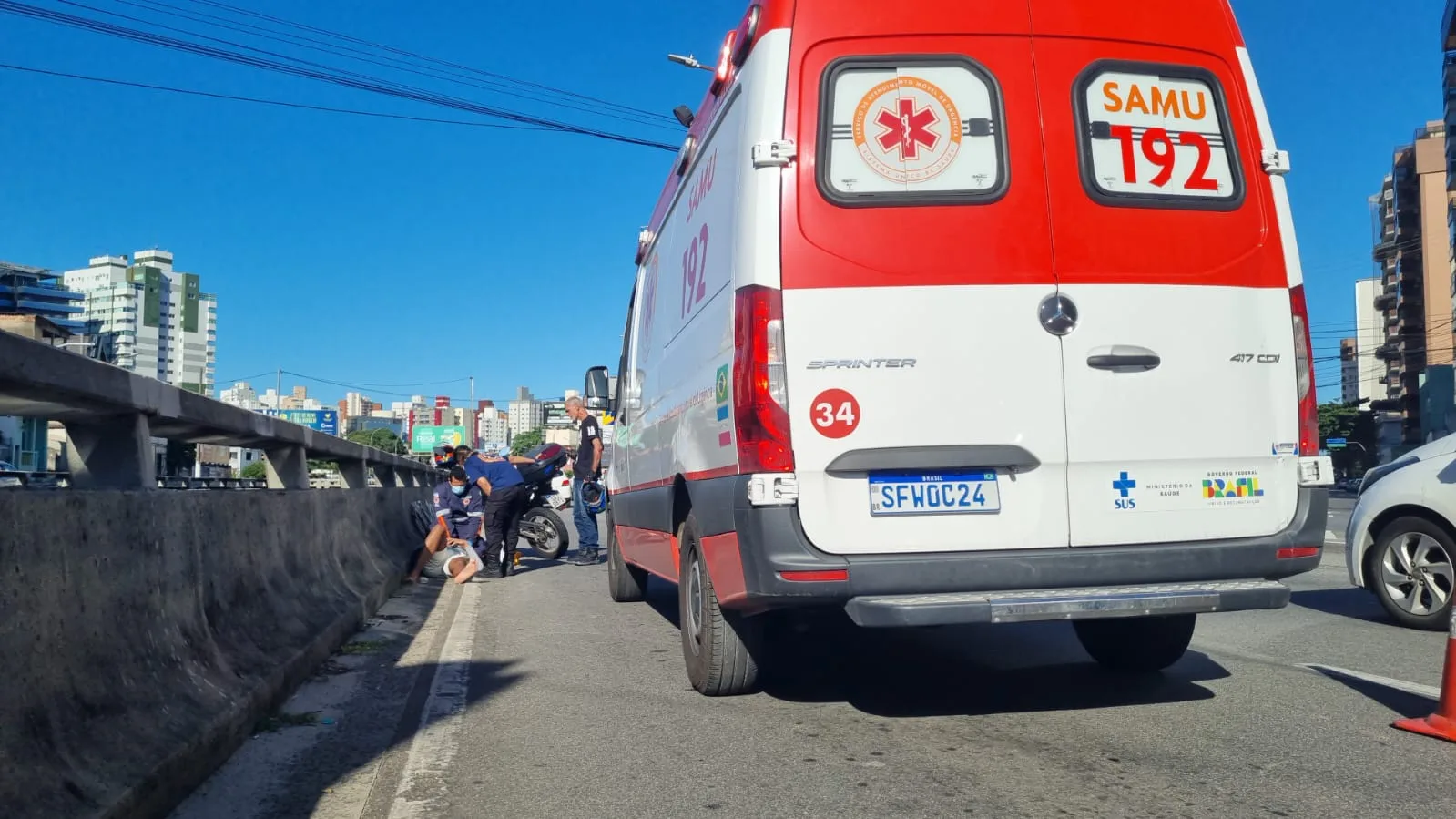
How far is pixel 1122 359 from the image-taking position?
4637 millimetres

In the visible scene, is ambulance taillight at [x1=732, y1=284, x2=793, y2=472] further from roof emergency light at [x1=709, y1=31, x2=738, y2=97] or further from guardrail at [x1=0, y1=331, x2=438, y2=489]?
guardrail at [x1=0, y1=331, x2=438, y2=489]

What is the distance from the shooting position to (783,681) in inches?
233

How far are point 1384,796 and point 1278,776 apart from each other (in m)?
0.33

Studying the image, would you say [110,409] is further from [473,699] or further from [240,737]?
[473,699]

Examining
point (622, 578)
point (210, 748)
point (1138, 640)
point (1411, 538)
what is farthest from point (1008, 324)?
point (622, 578)

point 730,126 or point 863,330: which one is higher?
point 730,126

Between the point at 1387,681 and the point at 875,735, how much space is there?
2.61 meters

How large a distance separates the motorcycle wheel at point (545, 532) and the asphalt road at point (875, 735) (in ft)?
22.3

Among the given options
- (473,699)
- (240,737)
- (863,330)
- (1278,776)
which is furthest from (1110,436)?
(240,737)

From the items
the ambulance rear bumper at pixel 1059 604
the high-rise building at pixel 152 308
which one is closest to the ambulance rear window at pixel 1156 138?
the ambulance rear bumper at pixel 1059 604

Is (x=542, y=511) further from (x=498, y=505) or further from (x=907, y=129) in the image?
(x=907, y=129)

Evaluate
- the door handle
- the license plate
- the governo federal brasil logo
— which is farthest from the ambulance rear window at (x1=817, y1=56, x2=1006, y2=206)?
the license plate

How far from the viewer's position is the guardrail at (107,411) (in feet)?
11.4

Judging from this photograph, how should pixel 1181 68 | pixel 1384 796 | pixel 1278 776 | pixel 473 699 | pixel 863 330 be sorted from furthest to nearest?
pixel 473 699
pixel 1181 68
pixel 863 330
pixel 1278 776
pixel 1384 796
